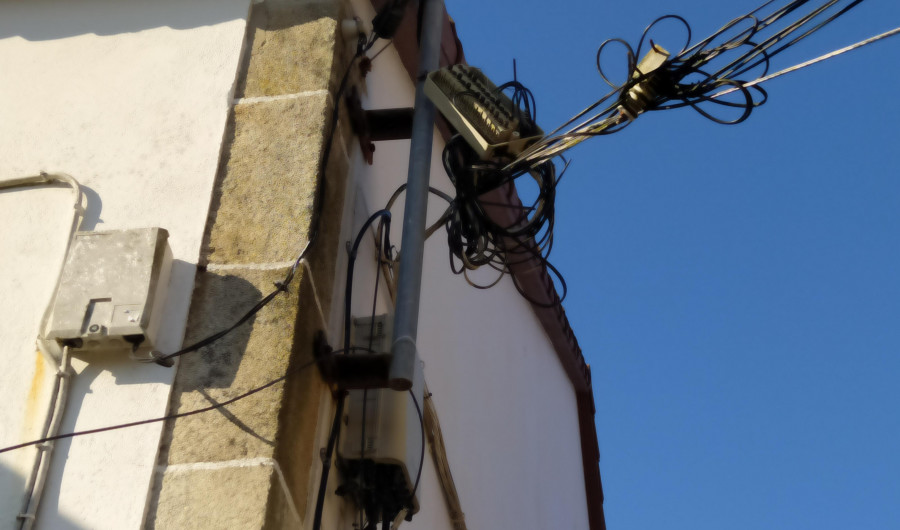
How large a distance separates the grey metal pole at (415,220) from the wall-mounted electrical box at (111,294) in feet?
2.26

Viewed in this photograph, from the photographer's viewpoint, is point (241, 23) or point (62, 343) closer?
point (62, 343)

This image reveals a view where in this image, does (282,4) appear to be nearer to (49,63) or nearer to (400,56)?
A: (49,63)

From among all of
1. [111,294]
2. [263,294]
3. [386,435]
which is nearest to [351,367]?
[386,435]

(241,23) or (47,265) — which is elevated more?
(241,23)

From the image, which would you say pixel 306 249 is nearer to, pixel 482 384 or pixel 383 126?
pixel 383 126

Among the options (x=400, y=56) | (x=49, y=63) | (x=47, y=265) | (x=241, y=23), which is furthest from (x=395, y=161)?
(x=47, y=265)

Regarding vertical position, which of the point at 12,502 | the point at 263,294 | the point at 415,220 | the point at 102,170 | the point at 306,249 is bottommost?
the point at 12,502

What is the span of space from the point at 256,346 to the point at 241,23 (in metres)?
1.42

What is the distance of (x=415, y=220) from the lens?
11.8 ft

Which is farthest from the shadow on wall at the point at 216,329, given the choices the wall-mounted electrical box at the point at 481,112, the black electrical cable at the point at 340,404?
the wall-mounted electrical box at the point at 481,112

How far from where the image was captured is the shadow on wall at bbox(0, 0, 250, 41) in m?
4.11

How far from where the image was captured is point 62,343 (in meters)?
3.14

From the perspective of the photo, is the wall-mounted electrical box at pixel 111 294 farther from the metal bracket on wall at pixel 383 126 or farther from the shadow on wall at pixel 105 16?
the shadow on wall at pixel 105 16

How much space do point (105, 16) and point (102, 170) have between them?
868 mm
